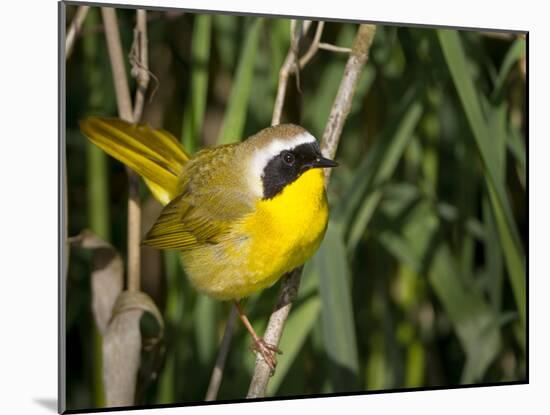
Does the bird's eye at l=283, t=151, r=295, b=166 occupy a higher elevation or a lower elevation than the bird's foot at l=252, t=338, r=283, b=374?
higher

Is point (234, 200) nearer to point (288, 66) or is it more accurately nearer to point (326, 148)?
point (326, 148)

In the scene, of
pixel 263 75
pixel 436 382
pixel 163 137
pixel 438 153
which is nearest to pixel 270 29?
pixel 263 75

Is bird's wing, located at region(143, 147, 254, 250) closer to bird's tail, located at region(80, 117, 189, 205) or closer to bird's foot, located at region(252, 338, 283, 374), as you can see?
bird's tail, located at region(80, 117, 189, 205)

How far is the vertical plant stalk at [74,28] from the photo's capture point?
9.22ft

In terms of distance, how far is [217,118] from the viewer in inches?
121

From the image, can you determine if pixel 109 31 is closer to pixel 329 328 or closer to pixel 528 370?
pixel 329 328

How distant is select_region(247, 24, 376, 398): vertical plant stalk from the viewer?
Answer: 291 centimetres

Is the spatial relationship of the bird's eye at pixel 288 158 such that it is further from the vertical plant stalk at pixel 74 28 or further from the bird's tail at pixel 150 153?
the vertical plant stalk at pixel 74 28

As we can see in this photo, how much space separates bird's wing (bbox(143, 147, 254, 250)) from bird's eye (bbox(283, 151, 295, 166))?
172 millimetres

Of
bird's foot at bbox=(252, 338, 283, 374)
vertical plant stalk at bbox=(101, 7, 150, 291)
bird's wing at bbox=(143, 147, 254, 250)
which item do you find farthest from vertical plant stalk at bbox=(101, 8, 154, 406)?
bird's foot at bbox=(252, 338, 283, 374)

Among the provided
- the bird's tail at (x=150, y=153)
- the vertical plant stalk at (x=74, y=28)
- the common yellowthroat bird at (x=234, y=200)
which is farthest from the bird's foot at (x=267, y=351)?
the vertical plant stalk at (x=74, y=28)

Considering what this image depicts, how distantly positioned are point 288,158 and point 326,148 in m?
0.33

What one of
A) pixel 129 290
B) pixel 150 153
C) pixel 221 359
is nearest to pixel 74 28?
pixel 150 153

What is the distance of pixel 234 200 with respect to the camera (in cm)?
282
